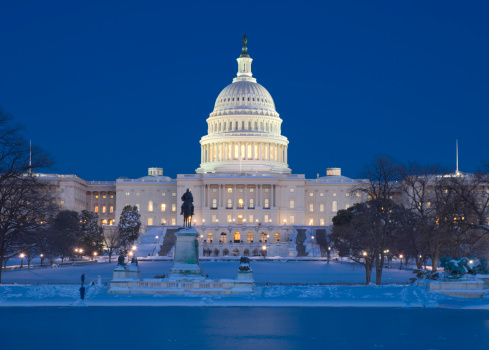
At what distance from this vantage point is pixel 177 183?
158500 millimetres

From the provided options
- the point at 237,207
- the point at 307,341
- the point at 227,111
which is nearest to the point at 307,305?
the point at 307,341

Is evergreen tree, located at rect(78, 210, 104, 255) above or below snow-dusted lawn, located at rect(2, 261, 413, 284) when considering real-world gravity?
above

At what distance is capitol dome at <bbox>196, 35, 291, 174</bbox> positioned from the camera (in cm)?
16800

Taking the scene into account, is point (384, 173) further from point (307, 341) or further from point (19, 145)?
point (307, 341)

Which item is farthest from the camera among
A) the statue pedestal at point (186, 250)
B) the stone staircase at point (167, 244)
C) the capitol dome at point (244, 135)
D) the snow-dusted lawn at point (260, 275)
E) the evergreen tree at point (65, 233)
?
the capitol dome at point (244, 135)

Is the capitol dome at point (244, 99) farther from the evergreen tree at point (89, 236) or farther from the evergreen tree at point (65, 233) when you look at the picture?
the evergreen tree at point (65, 233)

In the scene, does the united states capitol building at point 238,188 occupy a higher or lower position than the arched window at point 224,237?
higher

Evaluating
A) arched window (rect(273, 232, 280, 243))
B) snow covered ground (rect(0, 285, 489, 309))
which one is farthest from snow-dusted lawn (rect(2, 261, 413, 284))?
arched window (rect(273, 232, 280, 243))

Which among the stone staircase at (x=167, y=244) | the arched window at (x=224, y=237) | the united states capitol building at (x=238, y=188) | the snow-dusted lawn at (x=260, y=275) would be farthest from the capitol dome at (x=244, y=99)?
the snow-dusted lawn at (x=260, y=275)

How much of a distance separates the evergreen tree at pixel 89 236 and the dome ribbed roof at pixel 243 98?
210ft

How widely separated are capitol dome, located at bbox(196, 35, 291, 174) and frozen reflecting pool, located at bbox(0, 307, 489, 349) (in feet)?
416

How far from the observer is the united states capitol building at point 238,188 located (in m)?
154

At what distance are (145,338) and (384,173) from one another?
31.4 m

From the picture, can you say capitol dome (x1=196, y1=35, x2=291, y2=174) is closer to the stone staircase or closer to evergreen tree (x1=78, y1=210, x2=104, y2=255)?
the stone staircase
